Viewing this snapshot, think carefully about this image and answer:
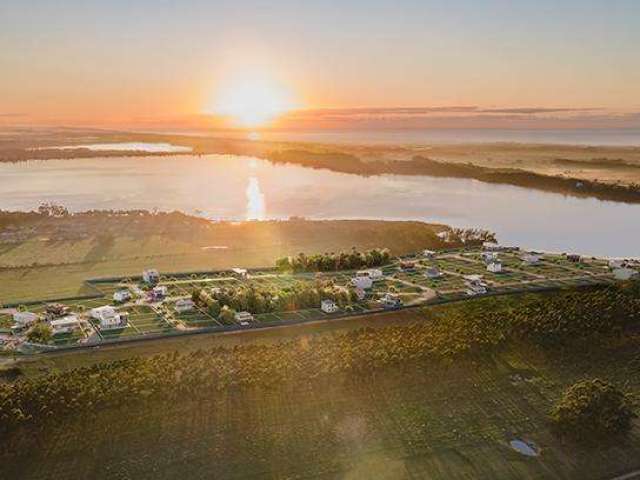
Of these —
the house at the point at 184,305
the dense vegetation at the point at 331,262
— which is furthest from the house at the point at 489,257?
the house at the point at 184,305

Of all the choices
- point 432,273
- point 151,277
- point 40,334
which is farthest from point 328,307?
point 40,334

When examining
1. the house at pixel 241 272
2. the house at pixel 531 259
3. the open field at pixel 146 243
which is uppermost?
the house at pixel 241 272

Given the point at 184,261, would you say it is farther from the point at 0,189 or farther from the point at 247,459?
the point at 0,189

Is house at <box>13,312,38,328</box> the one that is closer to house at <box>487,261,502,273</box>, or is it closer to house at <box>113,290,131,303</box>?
house at <box>113,290,131,303</box>

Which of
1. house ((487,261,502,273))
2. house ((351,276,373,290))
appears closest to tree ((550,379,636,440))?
house ((351,276,373,290))

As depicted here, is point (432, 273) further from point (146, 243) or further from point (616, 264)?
point (146, 243)

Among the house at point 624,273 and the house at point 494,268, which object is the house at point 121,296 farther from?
the house at point 624,273

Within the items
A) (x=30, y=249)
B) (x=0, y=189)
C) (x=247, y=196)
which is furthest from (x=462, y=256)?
(x=0, y=189)
